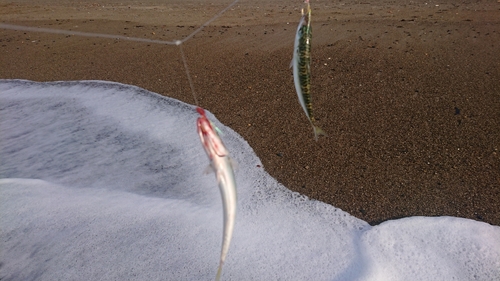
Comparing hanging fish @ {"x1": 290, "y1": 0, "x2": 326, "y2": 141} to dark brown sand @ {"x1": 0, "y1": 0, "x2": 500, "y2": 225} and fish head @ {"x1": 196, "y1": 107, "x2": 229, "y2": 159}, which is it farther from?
dark brown sand @ {"x1": 0, "y1": 0, "x2": 500, "y2": 225}

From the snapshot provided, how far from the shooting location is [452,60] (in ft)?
21.6

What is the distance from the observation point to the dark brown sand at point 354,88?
14.3ft

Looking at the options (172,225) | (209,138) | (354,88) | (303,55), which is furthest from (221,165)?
(354,88)

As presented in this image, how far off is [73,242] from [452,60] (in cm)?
575

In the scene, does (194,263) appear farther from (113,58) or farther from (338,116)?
(113,58)

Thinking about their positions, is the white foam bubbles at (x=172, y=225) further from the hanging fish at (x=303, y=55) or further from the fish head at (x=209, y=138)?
the fish head at (x=209, y=138)

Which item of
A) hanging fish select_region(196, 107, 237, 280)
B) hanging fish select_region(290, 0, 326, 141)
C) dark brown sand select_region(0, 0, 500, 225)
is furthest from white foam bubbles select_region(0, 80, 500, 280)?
hanging fish select_region(196, 107, 237, 280)

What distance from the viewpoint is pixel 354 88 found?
6.09 metres

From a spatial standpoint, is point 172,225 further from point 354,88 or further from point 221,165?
point 354,88

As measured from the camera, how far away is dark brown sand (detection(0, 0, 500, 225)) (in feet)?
14.3

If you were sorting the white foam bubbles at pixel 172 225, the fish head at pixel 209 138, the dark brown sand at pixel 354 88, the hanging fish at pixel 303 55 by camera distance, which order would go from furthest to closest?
the dark brown sand at pixel 354 88
the white foam bubbles at pixel 172 225
the hanging fish at pixel 303 55
the fish head at pixel 209 138

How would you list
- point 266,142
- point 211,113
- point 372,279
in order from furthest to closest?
point 211,113 → point 266,142 → point 372,279

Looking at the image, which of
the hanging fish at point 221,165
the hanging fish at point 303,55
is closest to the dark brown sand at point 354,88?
the hanging fish at point 303,55

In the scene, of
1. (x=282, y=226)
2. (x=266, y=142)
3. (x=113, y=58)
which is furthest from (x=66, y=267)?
(x=113, y=58)
